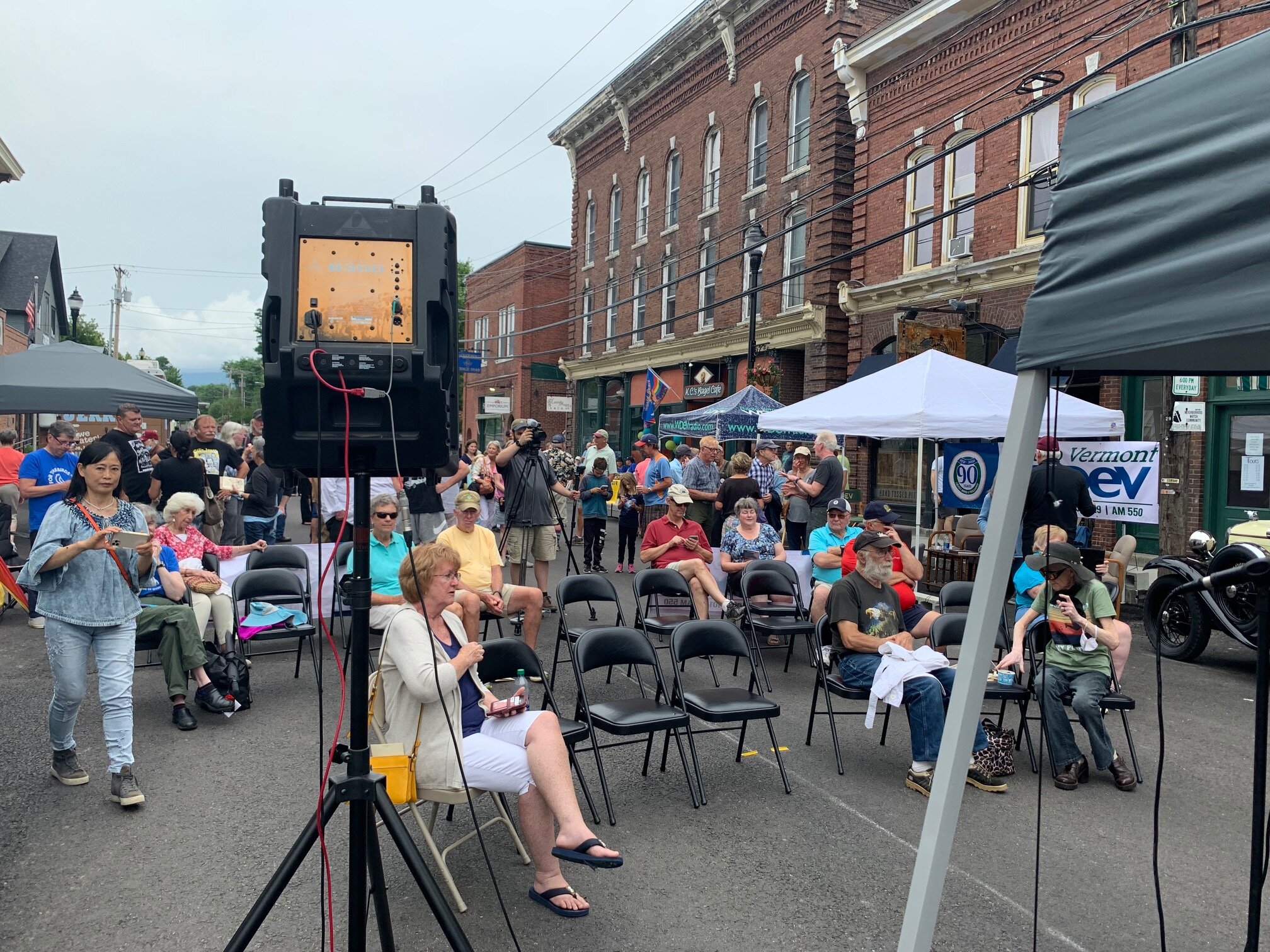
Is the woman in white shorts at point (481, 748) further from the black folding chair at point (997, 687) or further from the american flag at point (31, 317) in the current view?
the american flag at point (31, 317)

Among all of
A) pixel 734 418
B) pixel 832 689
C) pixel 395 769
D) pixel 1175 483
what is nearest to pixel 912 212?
pixel 734 418

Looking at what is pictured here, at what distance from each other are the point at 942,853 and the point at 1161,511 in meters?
11.5

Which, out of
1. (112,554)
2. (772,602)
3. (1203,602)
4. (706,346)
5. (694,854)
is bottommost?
(694,854)

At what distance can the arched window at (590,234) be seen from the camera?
1250 inches

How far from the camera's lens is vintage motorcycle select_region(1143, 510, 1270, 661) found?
7.54 metres

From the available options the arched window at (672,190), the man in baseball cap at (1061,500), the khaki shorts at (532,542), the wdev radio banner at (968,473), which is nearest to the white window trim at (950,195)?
the wdev radio banner at (968,473)

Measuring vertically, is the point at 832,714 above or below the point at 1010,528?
below

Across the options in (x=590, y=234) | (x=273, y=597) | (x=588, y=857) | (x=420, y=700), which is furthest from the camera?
(x=590, y=234)

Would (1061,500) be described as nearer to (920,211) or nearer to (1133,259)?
(1133,259)

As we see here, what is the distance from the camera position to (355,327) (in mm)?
2771

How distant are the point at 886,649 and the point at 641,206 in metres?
25.1

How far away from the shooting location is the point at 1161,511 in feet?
40.3

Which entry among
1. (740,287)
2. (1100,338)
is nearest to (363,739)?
Result: (1100,338)

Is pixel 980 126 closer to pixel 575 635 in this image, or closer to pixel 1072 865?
pixel 575 635
